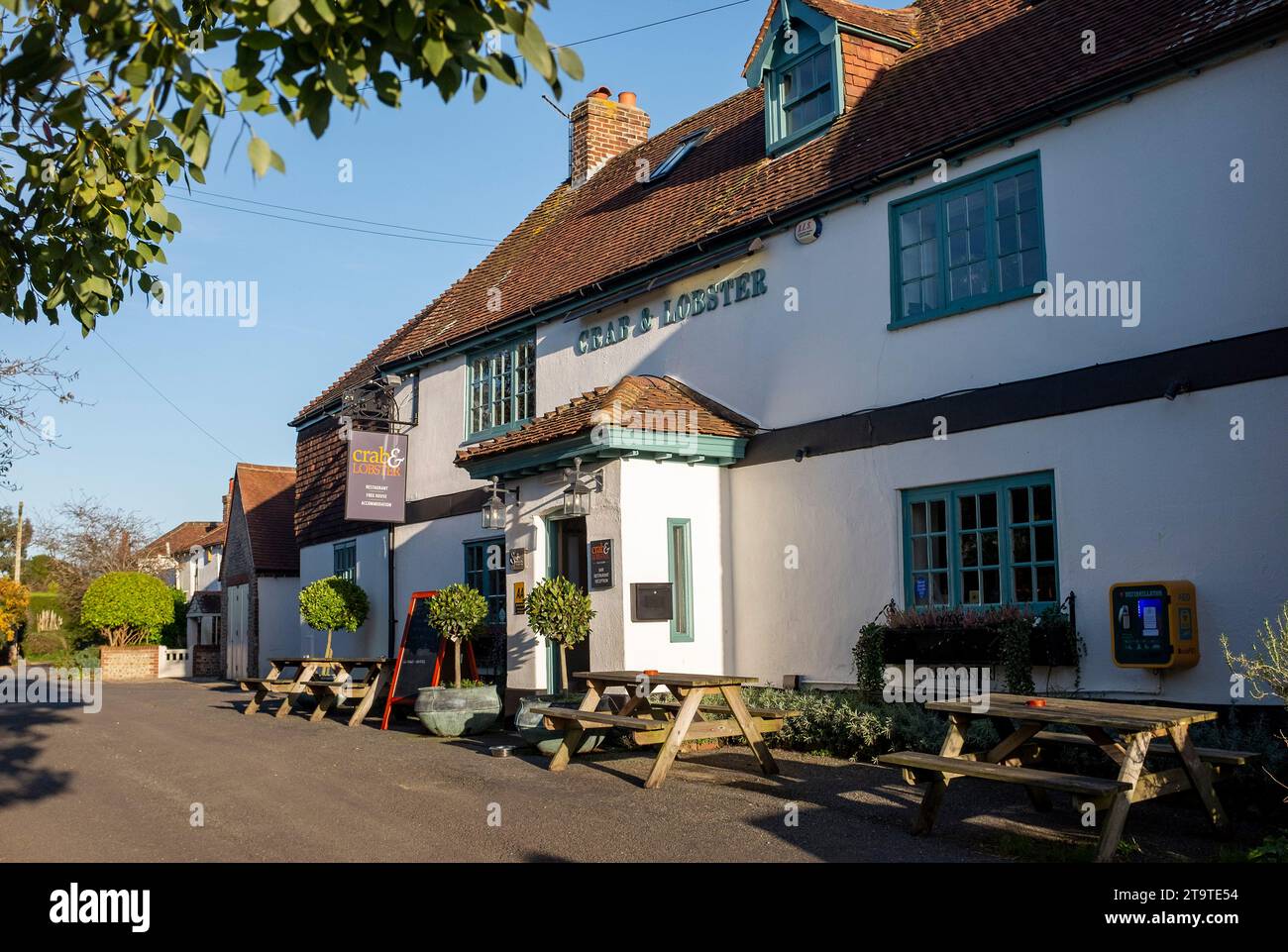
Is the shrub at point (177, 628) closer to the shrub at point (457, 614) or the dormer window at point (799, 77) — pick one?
the shrub at point (457, 614)

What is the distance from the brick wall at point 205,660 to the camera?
1206 inches

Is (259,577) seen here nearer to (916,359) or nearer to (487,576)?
(487,576)

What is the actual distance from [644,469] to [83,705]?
11.9 meters

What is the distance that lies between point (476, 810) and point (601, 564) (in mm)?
4444

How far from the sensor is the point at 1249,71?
28.6 feet

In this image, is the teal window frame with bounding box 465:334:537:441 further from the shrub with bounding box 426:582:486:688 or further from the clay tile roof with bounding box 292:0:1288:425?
the shrub with bounding box 426:582:486:688

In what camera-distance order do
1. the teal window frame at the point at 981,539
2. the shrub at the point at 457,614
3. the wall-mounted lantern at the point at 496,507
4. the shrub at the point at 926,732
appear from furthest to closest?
the wall-mounted lantern at the point at 496,507 → the shrub at the point at 457,614 → the teal window frame at the point at 981,539 → the shrub at the point at 926,732

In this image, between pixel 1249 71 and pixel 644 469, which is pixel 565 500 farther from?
pixel 1249 71

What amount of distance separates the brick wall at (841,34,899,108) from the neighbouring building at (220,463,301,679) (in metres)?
18.2

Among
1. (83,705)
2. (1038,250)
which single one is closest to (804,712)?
(1038,250)

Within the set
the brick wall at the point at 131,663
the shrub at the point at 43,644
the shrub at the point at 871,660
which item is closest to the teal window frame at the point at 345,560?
the brick wall at the point at 131,663

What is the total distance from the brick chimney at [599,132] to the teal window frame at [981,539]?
11.3m

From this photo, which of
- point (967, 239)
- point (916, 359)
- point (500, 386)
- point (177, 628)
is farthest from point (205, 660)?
point (967, 239)

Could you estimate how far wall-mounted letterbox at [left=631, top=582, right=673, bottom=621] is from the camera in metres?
12.0
